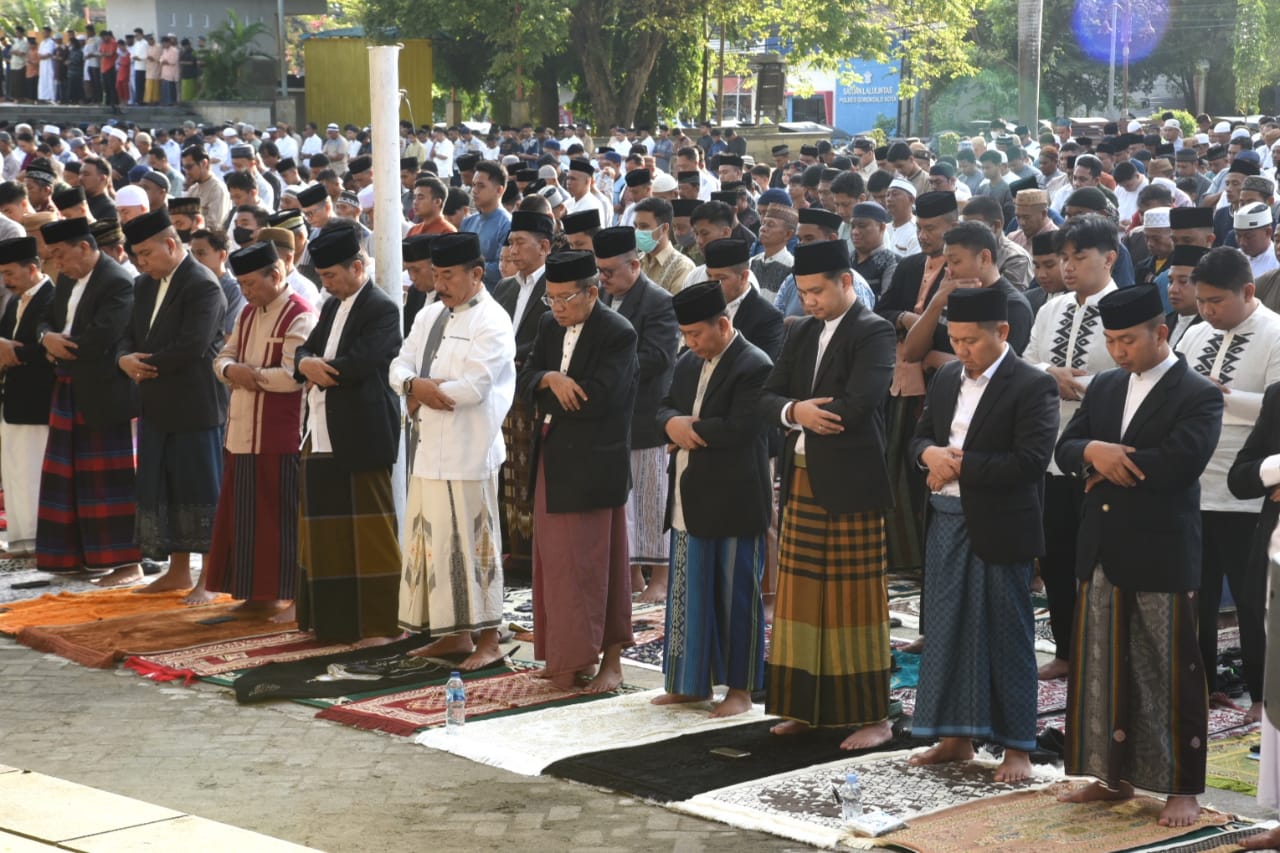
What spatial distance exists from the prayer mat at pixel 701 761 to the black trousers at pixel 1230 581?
124 centimetres

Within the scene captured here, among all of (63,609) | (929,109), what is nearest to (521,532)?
(63,609)

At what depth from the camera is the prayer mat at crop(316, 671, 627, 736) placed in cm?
656

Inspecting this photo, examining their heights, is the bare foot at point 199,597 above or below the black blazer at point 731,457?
below

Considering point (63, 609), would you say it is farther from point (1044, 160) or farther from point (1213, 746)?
point (1044, 160)

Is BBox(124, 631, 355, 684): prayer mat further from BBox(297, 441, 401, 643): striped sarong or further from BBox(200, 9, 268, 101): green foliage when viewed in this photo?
BBox(200, 9, 268, 101): green foliage

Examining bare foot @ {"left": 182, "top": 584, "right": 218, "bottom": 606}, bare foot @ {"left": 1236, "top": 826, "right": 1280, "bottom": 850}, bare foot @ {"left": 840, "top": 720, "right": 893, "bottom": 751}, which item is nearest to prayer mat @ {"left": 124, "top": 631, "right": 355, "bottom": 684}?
bare foot @ {"left": 182, "top": 584, "right": 218, "bottom": 606}

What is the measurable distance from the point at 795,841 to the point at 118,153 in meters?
18.5

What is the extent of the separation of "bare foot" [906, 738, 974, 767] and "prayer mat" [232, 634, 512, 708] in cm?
204

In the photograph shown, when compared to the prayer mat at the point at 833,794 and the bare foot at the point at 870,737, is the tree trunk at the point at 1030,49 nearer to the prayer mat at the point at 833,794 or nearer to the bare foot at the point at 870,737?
the bare foot at the point at 870,737

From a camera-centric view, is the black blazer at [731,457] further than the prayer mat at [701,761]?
Yes

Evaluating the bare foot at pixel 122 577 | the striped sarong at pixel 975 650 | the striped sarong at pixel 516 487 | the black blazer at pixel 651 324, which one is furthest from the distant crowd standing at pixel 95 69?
the striped sarong at pixel 975 650

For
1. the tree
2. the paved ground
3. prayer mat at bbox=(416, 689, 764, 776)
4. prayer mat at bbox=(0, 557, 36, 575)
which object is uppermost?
the tree

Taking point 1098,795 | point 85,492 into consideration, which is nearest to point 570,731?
point 1098,795

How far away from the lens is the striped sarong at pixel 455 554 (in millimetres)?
7180
